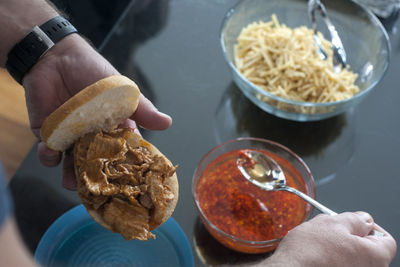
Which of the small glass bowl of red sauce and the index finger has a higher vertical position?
the index finger

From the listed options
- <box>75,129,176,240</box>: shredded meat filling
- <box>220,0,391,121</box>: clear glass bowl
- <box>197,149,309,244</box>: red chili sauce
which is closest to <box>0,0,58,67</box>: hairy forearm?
<box>75,129,176,240</box>: shredded meat filling

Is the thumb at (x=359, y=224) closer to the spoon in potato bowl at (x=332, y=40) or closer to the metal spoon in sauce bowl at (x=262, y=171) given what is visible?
the metal spoon in sauce bowl at (x=262, y=171)

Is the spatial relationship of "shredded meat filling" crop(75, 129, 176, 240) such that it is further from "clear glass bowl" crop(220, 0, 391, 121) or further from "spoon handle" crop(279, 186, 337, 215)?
"clear glass bowl" crop(220, 0, 391, 121)

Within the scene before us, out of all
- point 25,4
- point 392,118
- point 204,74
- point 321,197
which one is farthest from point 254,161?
point 25,4

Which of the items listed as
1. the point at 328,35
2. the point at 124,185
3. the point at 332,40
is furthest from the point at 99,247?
the point at 328,35

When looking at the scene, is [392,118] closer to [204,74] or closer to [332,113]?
[332,113]
